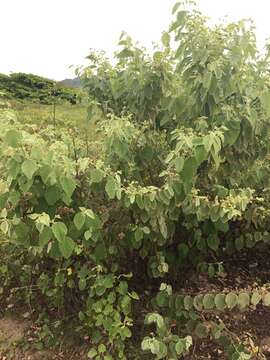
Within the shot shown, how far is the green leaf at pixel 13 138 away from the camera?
2.24 metres

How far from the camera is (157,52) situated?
306cm

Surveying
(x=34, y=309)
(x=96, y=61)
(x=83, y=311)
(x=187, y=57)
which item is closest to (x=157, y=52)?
(x=187, y=57)

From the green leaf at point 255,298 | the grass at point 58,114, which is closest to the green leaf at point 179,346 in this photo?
the green leaf at point 255,298

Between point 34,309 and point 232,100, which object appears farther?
point 34,309

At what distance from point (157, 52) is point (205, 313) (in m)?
1.67

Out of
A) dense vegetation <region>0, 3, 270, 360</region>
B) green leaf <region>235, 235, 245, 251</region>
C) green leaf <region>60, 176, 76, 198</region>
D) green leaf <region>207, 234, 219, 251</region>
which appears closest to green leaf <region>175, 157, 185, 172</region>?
dense vegetation <region>0, 3, 270, 360</region>

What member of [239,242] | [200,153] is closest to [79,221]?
[200,153]

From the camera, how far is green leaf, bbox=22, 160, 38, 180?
2205 millimetres

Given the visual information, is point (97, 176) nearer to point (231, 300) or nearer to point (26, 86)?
point (231, 300)

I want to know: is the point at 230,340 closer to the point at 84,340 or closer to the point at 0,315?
the point at 84,340

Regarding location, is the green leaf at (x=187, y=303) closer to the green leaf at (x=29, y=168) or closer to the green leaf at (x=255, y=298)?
the green leaf at (x=255, y=298)

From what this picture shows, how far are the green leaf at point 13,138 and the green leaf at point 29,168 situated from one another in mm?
99

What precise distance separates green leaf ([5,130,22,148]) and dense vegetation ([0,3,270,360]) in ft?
0.06

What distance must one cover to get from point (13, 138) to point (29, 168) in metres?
0.16
